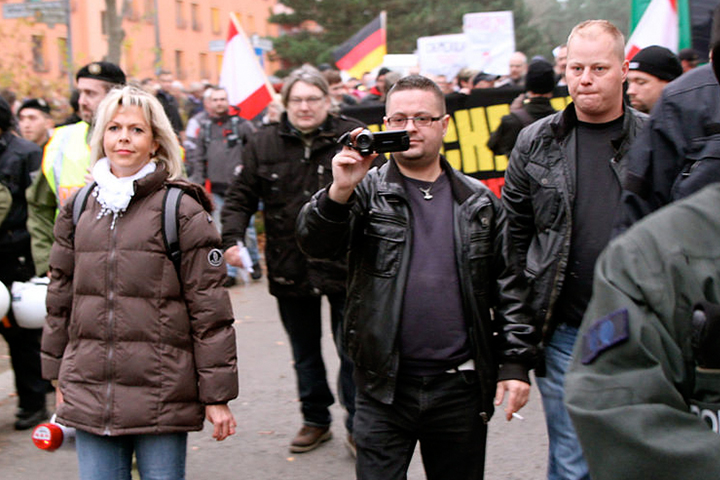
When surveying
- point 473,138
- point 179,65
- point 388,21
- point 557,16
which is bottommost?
point 473,138

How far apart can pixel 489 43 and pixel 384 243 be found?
Answer: 37.0ft

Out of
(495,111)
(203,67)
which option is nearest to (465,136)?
(495,111)

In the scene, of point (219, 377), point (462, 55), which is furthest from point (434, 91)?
point (462, 55)

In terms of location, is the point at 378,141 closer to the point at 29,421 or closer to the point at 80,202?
the point at 80,202

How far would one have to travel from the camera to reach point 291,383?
268 inches

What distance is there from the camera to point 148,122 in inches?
140

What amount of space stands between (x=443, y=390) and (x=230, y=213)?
2431 millimetres

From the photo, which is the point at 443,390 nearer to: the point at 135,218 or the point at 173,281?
the point at 173,281

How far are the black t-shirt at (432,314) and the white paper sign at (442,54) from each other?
10.9 meters

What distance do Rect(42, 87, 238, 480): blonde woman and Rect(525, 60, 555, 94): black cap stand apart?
3869mm

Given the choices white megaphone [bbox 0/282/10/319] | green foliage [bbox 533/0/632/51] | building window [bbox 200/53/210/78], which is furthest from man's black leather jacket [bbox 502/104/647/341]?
building window [bbox 200/53/210/78]

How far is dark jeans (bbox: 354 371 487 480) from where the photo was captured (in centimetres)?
330

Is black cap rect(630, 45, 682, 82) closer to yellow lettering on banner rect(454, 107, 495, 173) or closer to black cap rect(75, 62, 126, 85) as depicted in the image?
black cap rect(75, 62, 126, 85)

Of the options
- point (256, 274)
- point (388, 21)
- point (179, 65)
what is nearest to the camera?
point (256, 274)
